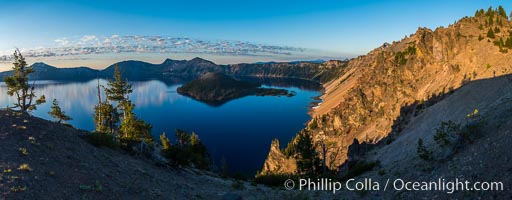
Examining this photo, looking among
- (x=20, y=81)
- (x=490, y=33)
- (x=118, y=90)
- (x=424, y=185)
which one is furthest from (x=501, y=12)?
(x=20, y=81)

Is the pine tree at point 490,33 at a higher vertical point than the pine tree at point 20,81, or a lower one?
higher

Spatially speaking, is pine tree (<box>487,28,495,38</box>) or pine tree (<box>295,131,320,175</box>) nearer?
pine tree (<box>295,131,320,175</box>)

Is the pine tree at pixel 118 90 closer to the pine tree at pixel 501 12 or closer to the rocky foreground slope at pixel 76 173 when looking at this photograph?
the rocky foreground slope at pixel 76 173

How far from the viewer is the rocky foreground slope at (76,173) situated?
1450 cm

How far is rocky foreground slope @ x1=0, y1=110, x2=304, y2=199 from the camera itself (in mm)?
14500

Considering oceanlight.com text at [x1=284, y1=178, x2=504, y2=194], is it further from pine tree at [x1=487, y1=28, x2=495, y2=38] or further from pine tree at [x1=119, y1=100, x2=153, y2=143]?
pine tree at [x1=487, y1=28, x2=495, y2=38]

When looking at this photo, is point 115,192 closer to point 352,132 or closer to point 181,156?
point 181,156

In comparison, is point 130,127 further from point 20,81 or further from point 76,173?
point 76,173

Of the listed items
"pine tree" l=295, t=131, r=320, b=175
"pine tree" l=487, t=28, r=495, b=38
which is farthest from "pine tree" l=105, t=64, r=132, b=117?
"pine tree" l=487, t=28, r=495, b=38

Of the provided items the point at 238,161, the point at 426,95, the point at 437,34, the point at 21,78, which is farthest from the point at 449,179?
the point at 238,161

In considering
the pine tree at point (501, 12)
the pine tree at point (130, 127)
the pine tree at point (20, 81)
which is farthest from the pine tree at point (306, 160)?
the pine tree at point (501, 12)

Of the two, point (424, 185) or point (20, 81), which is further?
point (20, 81)

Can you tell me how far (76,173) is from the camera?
16.9 metres

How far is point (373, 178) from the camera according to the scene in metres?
25.6
